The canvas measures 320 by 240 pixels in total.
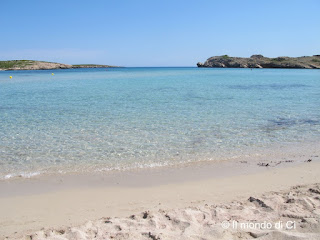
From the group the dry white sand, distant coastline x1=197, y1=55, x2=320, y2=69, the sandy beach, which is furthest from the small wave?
distant coastline x1=197, y1=55, x2=320, y2=69

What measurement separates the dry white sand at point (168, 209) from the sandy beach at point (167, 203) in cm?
1

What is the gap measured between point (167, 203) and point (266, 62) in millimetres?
114307

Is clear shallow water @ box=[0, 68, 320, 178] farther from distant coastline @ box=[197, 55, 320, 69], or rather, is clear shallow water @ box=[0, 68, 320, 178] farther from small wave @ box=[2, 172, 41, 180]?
→ distant coastline @ box=[197, 55, 320, 69]

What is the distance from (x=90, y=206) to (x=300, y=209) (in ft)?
11.3

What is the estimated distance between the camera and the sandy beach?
12.8 ft

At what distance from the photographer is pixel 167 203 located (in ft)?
16.3

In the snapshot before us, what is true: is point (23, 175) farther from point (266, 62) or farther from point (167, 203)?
point (266, 62)

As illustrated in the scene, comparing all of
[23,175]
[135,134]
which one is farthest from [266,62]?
A: [23,175]

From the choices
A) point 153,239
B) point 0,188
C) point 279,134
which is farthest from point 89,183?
point 279,134

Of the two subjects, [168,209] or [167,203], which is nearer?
[168,209]

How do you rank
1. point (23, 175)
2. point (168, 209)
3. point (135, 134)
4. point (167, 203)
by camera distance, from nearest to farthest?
1. point (168, 209)
2. point (167, 203)
3. point (23, 175)
4. point (135, 134)

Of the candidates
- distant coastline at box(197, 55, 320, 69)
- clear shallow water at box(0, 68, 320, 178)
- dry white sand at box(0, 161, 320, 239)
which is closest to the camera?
dry white sand at box(0, 161, 320, 239)

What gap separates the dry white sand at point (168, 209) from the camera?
3859mm

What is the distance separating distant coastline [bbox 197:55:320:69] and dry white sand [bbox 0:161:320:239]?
320ft
